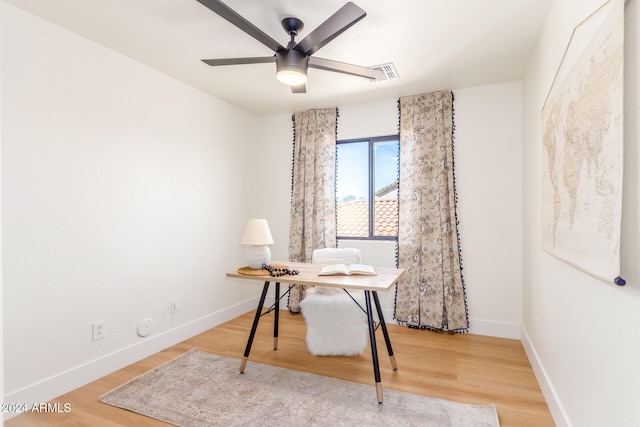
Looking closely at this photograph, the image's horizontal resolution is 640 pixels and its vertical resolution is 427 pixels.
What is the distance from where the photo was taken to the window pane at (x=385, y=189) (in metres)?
3.67

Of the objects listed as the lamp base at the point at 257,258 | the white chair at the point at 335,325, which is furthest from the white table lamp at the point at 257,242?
the white chair at the point at 335,325

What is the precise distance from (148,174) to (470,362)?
3.08 metres

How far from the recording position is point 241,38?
2318 millimetres

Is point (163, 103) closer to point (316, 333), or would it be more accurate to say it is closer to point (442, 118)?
point (316, 333)

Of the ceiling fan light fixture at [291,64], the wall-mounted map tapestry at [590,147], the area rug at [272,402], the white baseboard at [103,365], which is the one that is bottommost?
the area rug at [272,402]

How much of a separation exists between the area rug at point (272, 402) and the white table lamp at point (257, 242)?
813 mm

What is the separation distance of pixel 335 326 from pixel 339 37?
7.24 feet

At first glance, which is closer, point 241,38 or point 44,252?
point 44,252

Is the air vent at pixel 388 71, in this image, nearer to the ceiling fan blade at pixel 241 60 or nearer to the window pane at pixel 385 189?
the window pane at pixel 385 189

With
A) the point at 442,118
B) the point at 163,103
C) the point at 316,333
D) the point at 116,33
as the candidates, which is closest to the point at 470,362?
the point at 316,333

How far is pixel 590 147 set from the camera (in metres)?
1.21

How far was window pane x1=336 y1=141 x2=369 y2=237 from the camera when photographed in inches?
150

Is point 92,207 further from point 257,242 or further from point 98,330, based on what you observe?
point 257,242

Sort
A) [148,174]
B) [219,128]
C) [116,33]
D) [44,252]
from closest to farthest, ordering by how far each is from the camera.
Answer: [44,252] → [116,33] → [148,174] → [219,128]
